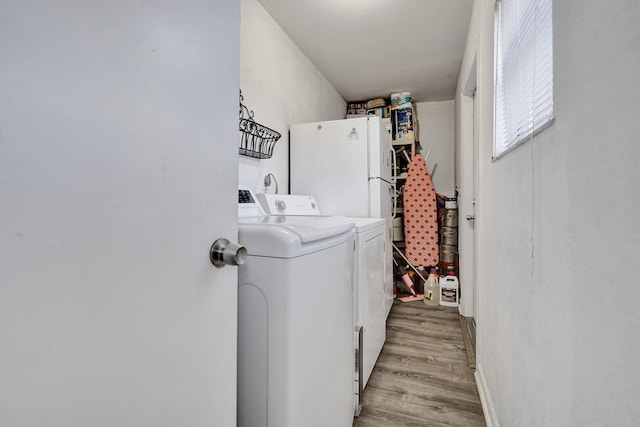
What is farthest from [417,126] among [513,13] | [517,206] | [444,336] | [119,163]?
[119,163]

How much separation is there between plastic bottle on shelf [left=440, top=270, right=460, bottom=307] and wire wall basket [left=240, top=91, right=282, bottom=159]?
2233 mm

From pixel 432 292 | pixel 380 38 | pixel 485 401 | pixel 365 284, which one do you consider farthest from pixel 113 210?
pixel 432 292

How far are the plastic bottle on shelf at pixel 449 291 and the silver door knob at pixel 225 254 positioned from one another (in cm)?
299

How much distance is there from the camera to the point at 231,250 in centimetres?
66

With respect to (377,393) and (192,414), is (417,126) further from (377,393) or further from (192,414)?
(192,414)

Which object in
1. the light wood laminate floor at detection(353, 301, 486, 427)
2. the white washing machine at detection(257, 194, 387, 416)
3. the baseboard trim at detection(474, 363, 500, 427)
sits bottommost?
the light wood laminate floor at detection(353, 301, 486, 427)

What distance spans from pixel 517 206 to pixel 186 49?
1.09m

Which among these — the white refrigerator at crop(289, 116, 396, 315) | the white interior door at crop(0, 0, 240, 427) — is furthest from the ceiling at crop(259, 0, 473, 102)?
the white interior door at crop(0, 0, 240, 427)

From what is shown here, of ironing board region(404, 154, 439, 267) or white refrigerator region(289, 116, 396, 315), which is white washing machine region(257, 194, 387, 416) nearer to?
white refrigerator region(289, 116, 396, 315)

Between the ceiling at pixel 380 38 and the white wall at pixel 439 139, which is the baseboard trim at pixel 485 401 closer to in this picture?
the ceiling at pixel 380 38

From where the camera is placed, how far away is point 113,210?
1.51 feet

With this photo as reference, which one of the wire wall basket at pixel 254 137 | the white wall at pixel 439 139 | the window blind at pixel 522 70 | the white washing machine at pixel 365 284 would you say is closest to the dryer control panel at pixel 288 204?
the white washing machine at pixel 365 284

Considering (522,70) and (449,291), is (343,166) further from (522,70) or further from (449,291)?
(449,291)

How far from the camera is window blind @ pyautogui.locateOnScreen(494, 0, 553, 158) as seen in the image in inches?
33.1
